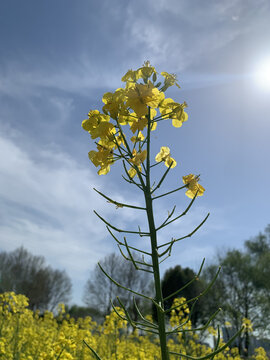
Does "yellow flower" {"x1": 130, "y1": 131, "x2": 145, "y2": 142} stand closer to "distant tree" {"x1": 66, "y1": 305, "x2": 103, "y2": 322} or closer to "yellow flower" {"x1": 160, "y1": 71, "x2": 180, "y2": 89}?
"yellow flower" {"x1": 160, "y1": 71, "x2": 180, "y2": 89}

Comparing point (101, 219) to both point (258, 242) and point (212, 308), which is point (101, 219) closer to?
point (212, 308)

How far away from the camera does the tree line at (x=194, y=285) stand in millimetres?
22281

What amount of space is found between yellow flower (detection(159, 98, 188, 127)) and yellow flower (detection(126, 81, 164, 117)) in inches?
4.6

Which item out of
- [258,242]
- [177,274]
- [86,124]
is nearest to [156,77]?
[86,124]

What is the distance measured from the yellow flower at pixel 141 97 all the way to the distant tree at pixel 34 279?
1322 inches

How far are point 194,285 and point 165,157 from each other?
26.8 metres

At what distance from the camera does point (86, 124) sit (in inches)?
53.3

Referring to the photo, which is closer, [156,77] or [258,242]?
[156,77]

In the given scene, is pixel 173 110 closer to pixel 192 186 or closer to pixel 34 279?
pixel 192 186

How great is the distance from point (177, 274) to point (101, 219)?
96.1 feet

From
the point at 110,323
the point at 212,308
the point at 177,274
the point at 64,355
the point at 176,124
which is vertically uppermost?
the point at 177,274

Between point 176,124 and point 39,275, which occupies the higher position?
point 39,275

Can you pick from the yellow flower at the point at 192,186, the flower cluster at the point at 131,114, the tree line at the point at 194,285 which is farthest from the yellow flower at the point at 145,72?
the tree line at the point at 194,285

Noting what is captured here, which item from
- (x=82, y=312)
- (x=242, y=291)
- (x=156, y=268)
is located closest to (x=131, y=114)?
(x=156, y=268)
